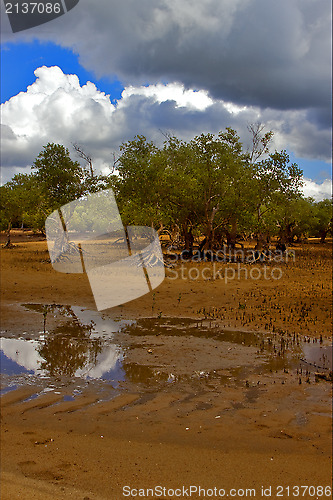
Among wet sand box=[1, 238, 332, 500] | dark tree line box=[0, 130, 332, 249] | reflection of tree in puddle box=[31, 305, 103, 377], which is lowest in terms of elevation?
wet sand box=[1, 238, 332, 500]

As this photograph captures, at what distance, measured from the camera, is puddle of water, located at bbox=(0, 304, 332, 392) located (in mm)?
8164

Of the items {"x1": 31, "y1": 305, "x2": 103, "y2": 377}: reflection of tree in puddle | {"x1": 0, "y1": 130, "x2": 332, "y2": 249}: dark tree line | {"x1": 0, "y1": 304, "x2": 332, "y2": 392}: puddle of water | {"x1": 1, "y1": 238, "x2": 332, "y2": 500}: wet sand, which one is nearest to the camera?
{"x1": 1, "y1": 238, "x2": 332, "y2": 500}: wet sand

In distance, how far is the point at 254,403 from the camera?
693cm

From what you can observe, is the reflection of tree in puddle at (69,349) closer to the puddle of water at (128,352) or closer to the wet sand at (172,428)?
→ the puddle of water at (128,352)

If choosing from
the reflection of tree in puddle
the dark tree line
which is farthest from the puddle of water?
the dark tree line

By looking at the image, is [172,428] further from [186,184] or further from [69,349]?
[186,184]

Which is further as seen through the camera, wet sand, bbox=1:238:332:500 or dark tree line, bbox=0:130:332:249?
dark tree line, bbox=0:130:332:249

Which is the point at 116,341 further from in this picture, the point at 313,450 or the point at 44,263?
the point at 44,263

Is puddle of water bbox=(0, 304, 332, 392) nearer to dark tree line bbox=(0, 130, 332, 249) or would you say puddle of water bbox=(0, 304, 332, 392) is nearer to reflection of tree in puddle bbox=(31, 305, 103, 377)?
reflection of tree in puddle bbox=(31, 305, 103, 377)

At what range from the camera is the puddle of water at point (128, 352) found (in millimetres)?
8164

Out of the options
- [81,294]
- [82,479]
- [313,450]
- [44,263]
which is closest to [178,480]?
[82,479]

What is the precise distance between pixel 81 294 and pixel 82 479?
42.2ft

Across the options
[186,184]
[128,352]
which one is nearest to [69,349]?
[128,352]

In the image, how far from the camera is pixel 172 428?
601 centimetres
